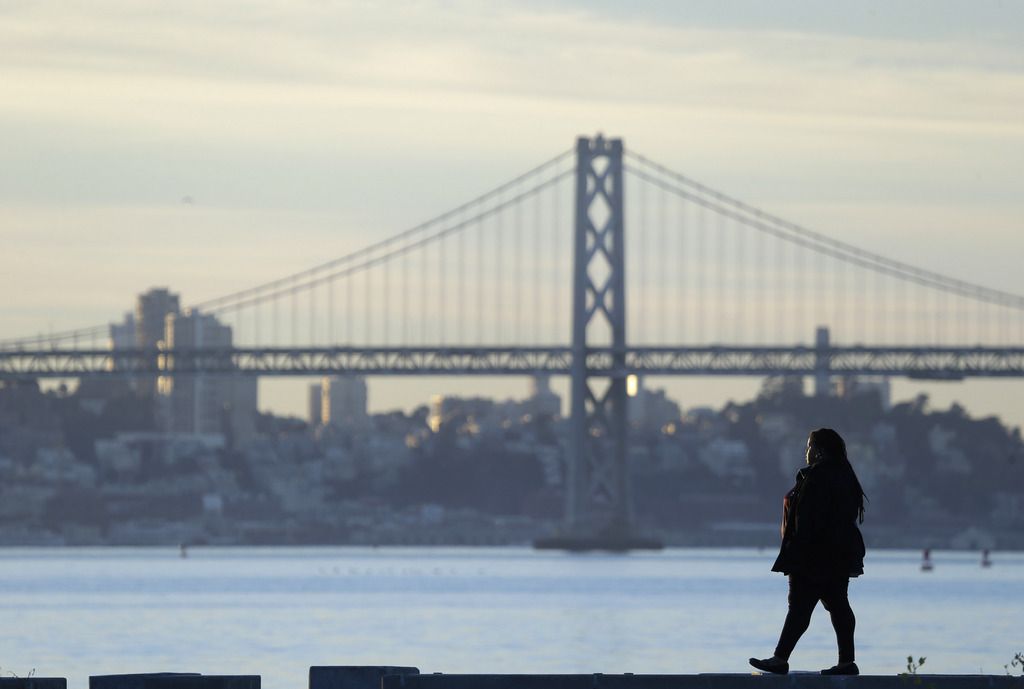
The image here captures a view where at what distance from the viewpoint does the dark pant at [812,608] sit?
1171 cm

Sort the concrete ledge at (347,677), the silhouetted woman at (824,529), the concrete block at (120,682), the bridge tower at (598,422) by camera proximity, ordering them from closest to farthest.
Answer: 1. the concrete block at (120,682)
2. the concrete ledge at (347,677)
3. the silhouetted woman at (824,529)
4. the bridge tower at (598,422)

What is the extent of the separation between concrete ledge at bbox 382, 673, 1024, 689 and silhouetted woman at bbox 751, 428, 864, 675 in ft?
1.53

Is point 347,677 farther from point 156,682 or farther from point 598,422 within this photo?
point 598,422

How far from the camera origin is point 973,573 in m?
82.9

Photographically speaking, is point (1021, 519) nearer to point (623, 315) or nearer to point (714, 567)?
point (714, 567)

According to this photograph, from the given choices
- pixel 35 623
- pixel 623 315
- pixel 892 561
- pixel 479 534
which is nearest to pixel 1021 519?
pixel 479 534

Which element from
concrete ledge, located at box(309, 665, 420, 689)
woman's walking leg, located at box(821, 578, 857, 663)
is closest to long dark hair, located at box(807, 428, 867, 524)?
woman's walking leg, located at box(821, 578, 857, 663)

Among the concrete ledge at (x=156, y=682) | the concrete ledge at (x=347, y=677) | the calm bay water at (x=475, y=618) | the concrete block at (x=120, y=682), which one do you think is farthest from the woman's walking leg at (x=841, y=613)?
the calm bay water at (x=475, y=618)

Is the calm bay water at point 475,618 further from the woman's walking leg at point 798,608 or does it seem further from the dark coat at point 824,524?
the dark coat at point 824,524

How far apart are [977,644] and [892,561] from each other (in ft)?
219

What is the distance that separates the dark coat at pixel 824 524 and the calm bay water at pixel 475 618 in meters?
A: 13.7

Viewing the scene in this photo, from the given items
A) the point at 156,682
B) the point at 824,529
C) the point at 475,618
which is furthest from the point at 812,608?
the point at 475,618

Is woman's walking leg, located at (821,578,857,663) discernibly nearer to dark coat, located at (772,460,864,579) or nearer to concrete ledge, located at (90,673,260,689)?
Answer: dark coat, located at (772,460,864,579)

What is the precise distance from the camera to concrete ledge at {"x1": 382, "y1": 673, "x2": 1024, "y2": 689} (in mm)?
11047
